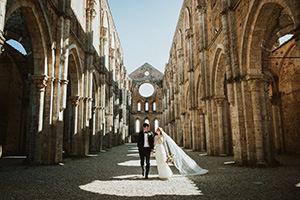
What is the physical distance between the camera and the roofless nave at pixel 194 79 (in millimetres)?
9281

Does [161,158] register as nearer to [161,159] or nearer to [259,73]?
[161,159]

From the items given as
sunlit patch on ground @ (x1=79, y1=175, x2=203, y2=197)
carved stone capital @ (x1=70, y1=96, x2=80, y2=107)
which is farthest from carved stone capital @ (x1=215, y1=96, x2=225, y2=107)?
carved stone capital @ (x1=70, y1=96, x2=80, y2=107)

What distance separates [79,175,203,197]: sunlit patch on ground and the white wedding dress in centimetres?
28

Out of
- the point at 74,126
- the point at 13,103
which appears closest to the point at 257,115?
the point at 74,126

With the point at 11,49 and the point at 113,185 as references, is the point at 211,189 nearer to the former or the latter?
the point at 113,185

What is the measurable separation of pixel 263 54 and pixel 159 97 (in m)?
39.8

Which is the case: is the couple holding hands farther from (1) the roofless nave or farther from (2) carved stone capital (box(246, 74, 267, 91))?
(2) carved stone capital (box(246, 74, 267, 91))

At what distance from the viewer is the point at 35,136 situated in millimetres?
9938

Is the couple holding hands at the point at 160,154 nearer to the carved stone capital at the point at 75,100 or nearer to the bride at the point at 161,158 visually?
the bride at the point at 161,158

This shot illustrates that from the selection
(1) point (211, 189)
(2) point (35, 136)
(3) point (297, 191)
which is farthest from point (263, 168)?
(2) point (35, 136)

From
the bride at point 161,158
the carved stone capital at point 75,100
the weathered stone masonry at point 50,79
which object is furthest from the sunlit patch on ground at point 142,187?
the carved stone capital at point 75,100

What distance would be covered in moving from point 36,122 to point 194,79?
14.2 meters

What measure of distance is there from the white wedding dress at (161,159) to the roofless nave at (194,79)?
14.2 ft

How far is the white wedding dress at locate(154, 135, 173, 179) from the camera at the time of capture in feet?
21.8
